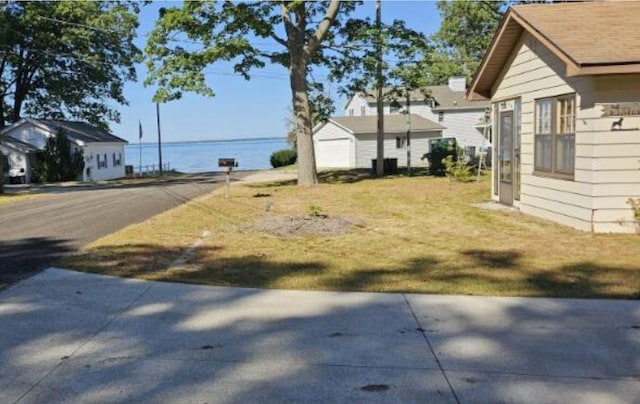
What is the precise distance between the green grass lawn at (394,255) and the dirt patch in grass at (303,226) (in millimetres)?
210

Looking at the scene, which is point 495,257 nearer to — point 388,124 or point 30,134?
point 30,134

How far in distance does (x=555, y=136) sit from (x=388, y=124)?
1396 inches

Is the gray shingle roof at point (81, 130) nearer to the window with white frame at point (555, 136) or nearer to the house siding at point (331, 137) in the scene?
the house siding at point (331, 137)

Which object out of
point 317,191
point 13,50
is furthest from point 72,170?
point 317,191

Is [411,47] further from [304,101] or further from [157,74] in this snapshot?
[157,74]

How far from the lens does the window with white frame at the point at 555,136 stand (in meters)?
11.0

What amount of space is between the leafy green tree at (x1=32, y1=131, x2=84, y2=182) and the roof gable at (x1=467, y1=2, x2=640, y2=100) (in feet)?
103

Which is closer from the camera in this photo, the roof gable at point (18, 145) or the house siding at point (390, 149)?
the roof gable at point (18, 145)

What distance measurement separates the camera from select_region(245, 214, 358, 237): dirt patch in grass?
10859mm

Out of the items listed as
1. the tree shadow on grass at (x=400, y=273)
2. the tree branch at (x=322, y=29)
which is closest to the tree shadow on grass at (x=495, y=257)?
the tree shadow on grass at (x=400, y=273)

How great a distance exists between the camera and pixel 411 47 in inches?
982

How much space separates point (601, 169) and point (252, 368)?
769 centimetres

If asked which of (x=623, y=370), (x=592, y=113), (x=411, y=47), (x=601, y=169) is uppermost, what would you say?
(x=411, y=47)

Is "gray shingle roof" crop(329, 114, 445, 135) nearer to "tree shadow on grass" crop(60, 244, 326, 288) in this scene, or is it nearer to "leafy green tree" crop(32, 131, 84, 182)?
"leafy green tree" crop(32, 131, 84, 182)
